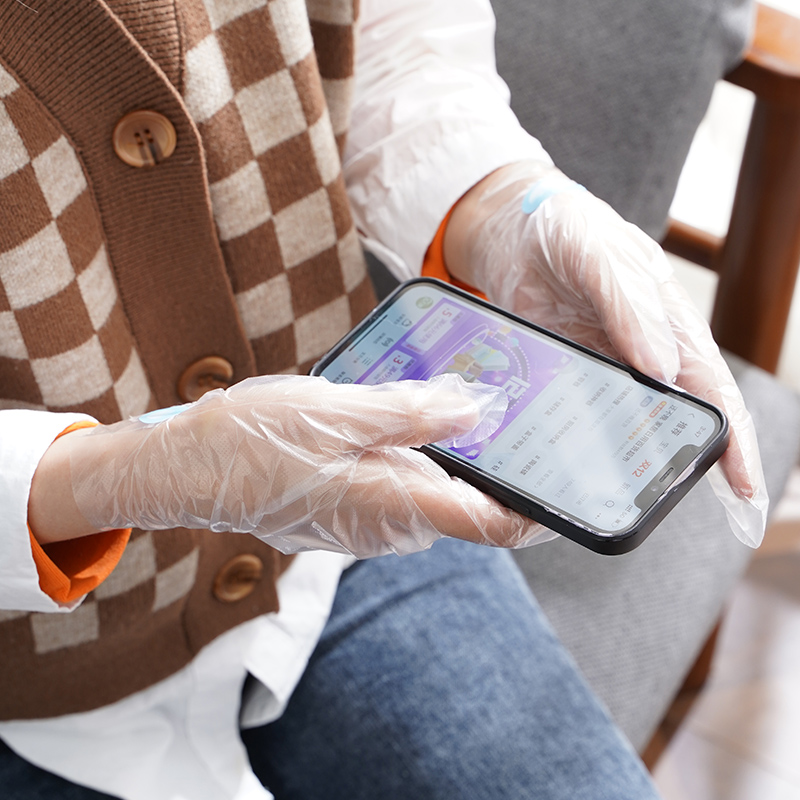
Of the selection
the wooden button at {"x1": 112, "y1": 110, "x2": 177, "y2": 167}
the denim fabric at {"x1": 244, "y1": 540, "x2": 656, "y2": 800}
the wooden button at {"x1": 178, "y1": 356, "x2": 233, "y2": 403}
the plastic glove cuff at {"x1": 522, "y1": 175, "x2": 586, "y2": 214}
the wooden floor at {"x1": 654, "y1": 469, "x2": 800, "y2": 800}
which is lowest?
the wooden floor at {"x1": 654, "y1": 469, "x2": 800, "y2": 800}

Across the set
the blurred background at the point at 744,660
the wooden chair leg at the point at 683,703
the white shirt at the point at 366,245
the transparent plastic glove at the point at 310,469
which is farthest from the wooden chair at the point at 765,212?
the transparent plastic glove at the point at 310,469

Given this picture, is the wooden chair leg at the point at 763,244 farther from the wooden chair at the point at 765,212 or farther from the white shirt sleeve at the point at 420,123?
the white shirt sleeve at the point at 420,123

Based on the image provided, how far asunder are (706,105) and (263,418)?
1.76 ft

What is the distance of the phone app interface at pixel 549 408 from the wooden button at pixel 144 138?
5.6 inches

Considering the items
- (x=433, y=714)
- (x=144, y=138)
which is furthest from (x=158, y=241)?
(x=433, y=714)

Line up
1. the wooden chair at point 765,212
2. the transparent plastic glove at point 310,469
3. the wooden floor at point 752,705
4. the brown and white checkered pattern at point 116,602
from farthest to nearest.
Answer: the wooden floor at point 752,705 < the wooden chair at point 765,212 < the brown and white checkered pattern at point 116,602 < the transparent plastic glove at point 310,469

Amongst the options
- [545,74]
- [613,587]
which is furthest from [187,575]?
[545,74]

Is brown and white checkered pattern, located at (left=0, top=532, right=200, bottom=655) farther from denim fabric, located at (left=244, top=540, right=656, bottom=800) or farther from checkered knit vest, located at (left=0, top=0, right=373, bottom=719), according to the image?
denim fabric, located at (left=244, top=540, right=656, bottom=800)

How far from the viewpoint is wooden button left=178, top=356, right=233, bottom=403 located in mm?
514

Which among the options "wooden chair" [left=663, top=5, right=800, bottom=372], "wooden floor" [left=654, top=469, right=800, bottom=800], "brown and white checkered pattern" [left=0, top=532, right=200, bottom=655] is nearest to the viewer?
"brown and white checkered pattern" [left=0, top=532, right=200, bottom=655]

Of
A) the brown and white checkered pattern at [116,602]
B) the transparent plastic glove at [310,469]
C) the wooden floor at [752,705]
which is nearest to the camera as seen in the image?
the transparent plastic glove at [310,469]

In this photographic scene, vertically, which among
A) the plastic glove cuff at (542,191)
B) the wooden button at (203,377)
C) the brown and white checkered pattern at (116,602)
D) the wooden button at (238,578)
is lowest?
the wooden button at (238,578)

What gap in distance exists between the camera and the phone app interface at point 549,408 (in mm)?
403

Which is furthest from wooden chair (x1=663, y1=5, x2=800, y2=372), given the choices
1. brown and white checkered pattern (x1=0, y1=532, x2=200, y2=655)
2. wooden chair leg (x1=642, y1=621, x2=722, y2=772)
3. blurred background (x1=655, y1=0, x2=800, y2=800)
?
brown and white checkered pattern (x1=0, y1=532, x2=200, y2=655)
